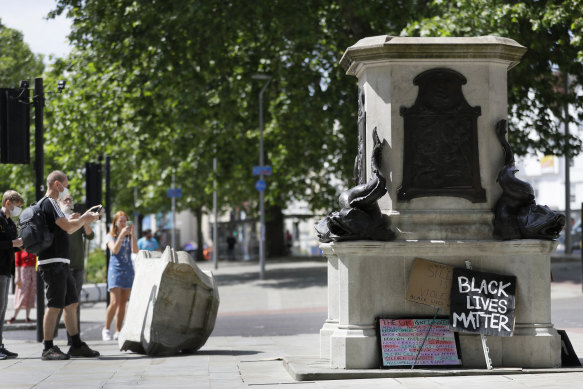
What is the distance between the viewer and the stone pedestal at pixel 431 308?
8.88 metres

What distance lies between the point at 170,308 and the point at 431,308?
3.26 m

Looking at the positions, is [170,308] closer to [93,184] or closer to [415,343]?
[415,343]

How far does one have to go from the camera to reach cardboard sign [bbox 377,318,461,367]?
877 cm

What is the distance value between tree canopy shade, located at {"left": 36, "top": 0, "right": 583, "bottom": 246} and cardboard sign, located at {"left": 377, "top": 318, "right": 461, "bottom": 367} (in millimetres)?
14537

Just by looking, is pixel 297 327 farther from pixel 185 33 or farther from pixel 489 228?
pixel 185 33

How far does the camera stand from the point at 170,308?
11086 millimetres

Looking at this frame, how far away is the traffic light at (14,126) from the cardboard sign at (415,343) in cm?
590

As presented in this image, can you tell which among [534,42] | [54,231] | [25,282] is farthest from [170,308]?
[534,42]

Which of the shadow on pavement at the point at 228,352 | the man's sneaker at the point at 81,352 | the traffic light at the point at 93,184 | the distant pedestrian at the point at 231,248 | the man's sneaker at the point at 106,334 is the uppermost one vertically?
the traffic light at the point at 93,184

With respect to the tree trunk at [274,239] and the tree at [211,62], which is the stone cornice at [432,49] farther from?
the tree trunk at [274,239]

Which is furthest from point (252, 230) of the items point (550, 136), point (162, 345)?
point (162, 345)

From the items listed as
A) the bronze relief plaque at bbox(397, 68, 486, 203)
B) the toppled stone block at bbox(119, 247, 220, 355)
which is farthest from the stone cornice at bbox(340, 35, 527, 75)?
the toppled stone block at bbox(119, 247, 220, 355)

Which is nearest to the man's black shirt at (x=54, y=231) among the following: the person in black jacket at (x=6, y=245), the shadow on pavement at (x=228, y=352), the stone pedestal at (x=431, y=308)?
the person in black jacket at (x=6, y=245)

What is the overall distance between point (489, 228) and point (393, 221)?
894 mm
